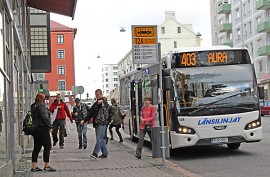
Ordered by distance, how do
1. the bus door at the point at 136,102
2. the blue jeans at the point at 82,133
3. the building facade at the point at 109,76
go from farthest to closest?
the building facade at the point at 109,76 < the bus door at the point at 136,102 < the blue jeans at the point at 82,133

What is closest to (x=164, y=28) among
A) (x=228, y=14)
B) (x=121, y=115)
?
(x=228, y=14)

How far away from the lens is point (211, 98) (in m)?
12.9

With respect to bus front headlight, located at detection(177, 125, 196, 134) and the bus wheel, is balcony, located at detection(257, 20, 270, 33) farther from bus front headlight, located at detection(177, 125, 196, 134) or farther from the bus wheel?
bus front headlight, located at detection(177, 125, 196, 134)

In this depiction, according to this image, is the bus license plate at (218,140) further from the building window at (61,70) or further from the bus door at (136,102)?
the building window at (61,70)

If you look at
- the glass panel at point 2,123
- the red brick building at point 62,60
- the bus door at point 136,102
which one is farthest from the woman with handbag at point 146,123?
the red brick building at point 62,60

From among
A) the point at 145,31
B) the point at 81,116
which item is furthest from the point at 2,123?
the point at 81,116

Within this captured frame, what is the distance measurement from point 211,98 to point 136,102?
5.40 meters

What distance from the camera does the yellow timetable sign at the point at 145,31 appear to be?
11.3 m

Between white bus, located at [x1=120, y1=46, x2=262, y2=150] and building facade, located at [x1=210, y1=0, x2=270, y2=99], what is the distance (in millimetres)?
42736

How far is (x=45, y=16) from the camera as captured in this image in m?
26.8

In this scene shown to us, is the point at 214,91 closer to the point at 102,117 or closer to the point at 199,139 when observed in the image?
the point at 199,139

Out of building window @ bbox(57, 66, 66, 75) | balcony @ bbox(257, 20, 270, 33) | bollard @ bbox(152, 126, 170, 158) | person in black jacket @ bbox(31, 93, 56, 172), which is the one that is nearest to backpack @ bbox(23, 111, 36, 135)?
person in black jacket @ bbox(31, 93, 56, 172)

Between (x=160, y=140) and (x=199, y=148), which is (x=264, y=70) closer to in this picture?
(x=199, y=148)

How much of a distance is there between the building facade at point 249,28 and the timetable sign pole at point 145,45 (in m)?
45.1
